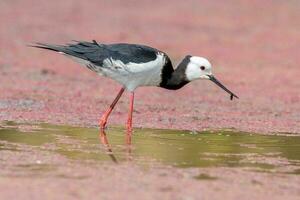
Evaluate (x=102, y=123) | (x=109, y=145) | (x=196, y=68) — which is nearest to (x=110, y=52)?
(x=102, y=123)

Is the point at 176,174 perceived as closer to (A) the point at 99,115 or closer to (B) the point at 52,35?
(A) the point at 99,115

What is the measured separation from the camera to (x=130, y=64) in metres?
11.4

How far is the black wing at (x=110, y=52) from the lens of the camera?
451 inches

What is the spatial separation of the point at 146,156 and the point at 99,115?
3.28m

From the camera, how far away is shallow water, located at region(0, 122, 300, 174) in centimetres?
920

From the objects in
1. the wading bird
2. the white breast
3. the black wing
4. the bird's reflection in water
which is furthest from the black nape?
the bird's reflection in water

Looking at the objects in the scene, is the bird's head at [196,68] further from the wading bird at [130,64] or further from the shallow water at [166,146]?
the shallow water at [166,146]

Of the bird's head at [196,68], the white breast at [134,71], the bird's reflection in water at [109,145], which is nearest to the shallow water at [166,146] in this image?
the bird's reflection in water at [109,145]

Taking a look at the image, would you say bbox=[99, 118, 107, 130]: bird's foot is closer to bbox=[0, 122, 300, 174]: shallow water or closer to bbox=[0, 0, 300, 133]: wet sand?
bbox=[0, 122, 300, 174]: shallow water

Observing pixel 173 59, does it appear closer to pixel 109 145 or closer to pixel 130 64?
pixel 130 64

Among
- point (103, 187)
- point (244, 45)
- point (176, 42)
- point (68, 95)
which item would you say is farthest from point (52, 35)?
point (103, 187)

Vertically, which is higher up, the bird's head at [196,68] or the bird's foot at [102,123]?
the bird's head at [196,68]

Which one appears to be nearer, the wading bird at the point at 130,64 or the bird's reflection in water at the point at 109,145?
the bird's reflection in water at the point at 109,145

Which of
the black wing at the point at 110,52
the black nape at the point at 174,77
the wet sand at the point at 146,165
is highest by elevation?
the black wing at the point at 110,52
